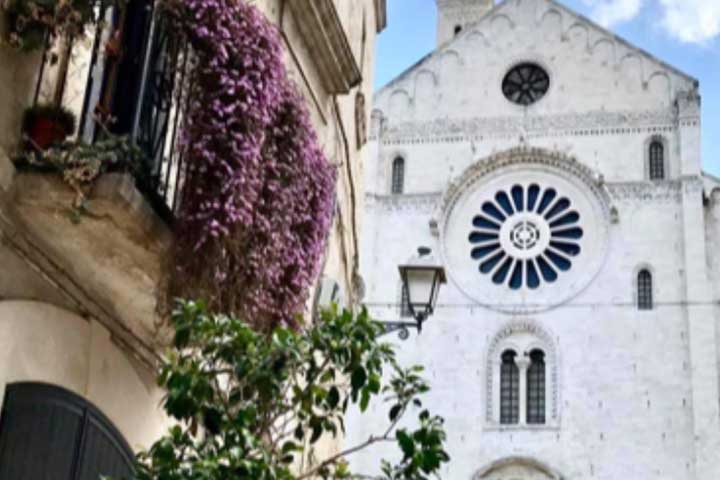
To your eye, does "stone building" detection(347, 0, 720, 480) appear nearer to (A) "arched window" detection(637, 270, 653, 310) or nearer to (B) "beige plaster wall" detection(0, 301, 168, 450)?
(A) "arched window" detection(637, 270, 653, 310)

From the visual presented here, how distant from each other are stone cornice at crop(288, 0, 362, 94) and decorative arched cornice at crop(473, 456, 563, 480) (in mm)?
20999

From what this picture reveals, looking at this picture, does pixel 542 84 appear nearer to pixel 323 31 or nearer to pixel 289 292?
pixel 323 31

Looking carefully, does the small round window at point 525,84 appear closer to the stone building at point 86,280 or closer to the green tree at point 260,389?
the stone building at point 86,280

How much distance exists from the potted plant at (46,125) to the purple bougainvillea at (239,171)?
0.63 metres

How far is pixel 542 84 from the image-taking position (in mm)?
32969

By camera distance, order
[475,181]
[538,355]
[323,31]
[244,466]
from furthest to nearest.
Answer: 1. [475,181]
2. [538,355]
3. [323,31]
4. [244,466]

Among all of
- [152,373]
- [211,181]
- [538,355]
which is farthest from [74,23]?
[538,355]

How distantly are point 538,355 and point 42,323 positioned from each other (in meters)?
26.1

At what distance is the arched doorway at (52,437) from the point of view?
462cm

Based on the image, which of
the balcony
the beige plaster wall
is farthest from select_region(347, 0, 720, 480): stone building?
the balcony

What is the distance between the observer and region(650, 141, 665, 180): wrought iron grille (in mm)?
30844

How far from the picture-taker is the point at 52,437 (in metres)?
4.87

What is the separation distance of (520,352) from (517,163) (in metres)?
5.20

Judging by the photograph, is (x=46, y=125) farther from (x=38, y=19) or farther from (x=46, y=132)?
(x=38, y=19)
